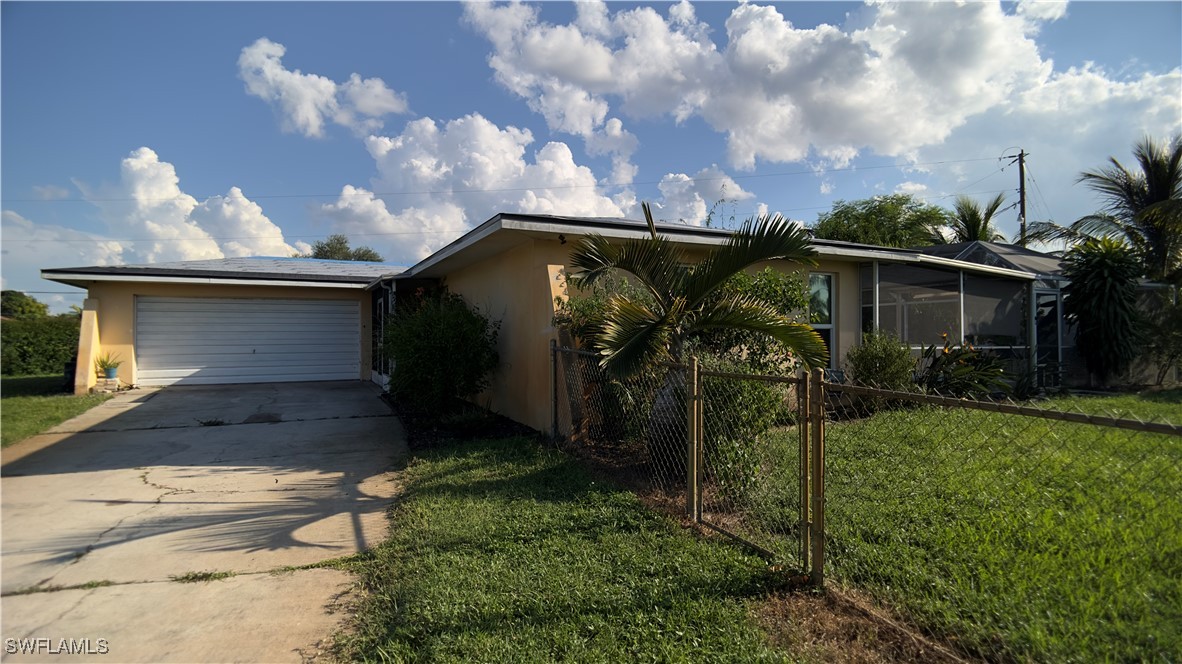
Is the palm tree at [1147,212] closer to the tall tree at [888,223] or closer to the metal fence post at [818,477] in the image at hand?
the tall tree at [888,223]

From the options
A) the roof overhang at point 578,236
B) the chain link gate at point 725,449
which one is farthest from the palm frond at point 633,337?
the roof overhang at point 578,236

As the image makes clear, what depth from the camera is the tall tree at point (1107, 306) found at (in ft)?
39.2

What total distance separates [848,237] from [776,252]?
24.7 metres

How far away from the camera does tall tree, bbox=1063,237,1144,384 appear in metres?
11.9

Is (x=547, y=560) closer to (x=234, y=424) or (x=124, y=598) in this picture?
(x=124, y=598)

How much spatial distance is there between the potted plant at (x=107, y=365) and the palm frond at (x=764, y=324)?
1417 centimetres

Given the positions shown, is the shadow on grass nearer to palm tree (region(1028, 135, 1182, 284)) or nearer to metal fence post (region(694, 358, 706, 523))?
metal fence post (region(694, 358, 706, 523))

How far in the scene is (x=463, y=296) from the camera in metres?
11.1

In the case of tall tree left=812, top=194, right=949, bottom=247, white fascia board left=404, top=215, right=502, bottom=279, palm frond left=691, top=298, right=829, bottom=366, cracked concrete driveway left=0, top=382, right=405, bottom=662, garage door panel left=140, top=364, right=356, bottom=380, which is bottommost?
cracked concrete driveway left=0, top=382, right=405, bottom=662

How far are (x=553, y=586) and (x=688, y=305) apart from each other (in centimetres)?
315

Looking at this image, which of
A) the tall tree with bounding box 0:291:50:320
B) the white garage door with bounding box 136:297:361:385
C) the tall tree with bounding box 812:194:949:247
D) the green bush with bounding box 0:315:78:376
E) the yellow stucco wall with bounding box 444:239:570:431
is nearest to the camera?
the yellow stucco wall with bounding box 444:239:570:431

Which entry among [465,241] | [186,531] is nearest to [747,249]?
[465,241]

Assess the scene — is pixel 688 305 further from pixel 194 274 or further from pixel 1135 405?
pixel 194 274

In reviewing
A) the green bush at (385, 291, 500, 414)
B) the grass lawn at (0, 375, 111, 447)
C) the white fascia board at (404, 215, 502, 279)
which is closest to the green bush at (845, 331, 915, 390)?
the green bush at (385, 291, 500, 414)
